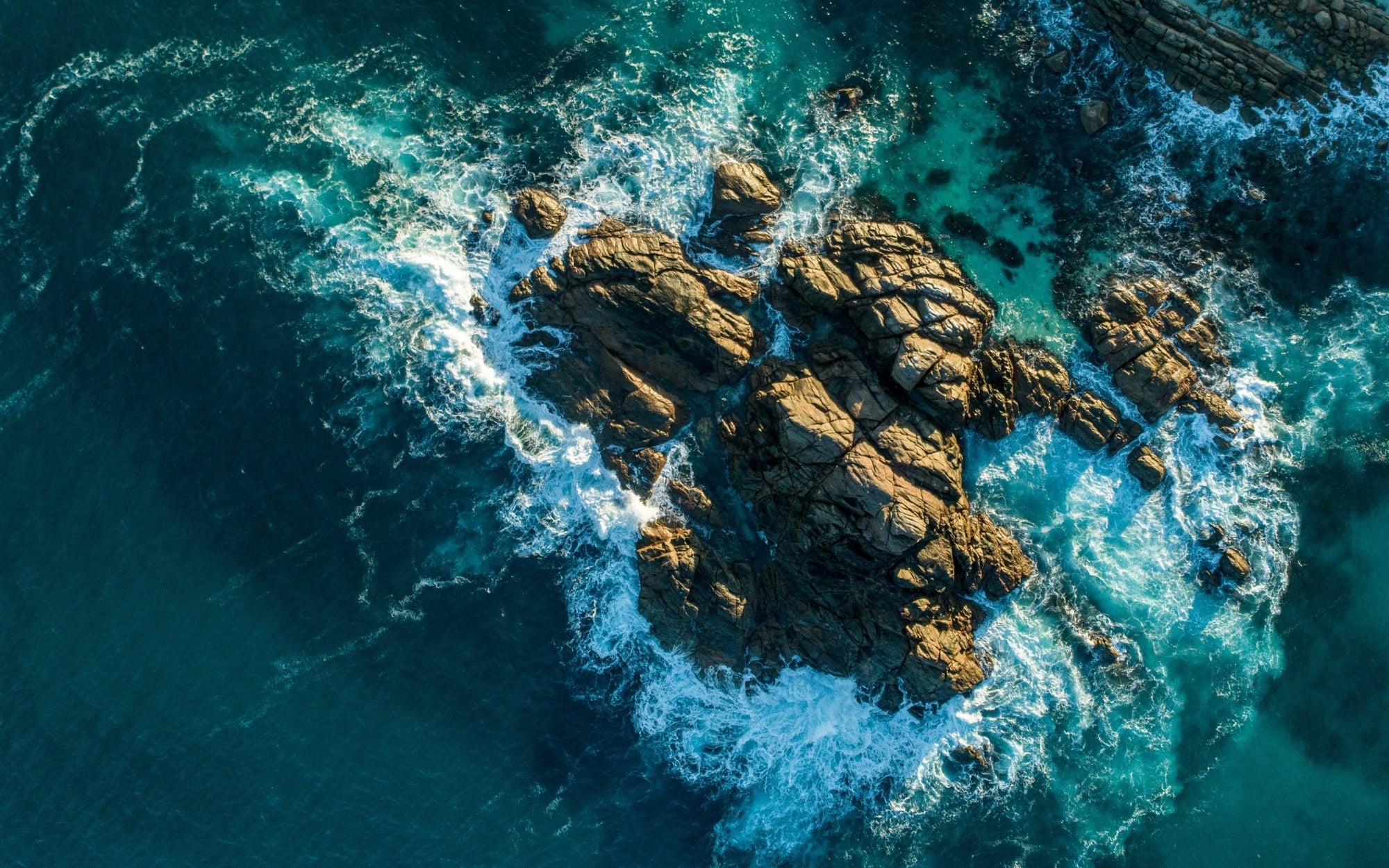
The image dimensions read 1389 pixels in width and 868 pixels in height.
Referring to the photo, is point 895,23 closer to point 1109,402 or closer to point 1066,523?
point 1109,402

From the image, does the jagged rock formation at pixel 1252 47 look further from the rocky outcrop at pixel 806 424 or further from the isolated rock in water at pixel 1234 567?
the isolated rock in water at pixel 1234 567

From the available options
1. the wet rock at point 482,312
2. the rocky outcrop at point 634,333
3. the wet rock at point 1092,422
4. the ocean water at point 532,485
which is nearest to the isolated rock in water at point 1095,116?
the ocean water at point 532,485

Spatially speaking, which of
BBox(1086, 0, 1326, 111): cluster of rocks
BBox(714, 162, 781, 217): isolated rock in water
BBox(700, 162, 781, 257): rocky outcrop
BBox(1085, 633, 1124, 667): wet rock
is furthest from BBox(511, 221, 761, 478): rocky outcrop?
BBox(1086, 0, 1326, 111): cluster of rocks

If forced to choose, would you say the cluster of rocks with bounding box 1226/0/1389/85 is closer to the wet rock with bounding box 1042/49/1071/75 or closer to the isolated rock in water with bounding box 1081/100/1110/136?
the isolated rock in water with bounding box 1081/100/1110/136

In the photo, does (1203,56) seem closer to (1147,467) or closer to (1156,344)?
(1156,344)

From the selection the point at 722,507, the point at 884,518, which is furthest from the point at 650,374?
the point at 884,518
